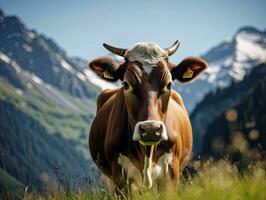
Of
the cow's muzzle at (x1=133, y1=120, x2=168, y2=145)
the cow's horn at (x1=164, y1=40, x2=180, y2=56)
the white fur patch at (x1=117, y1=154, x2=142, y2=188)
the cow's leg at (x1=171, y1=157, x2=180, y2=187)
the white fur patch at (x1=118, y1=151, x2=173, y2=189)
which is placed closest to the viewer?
the cow's muzzle at (x1=133, y1=120, x2=168, y2=145)

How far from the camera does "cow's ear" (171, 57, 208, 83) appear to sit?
9.17 metres

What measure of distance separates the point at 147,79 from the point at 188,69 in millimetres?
1472

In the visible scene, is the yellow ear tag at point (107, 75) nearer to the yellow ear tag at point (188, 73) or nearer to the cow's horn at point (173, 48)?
the cow's horn at point (173, 48)

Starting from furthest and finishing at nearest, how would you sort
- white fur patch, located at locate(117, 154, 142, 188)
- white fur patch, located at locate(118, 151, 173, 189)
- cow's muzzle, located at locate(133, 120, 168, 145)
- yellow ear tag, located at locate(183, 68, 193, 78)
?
1. yellow ear tag, located at locate(183, 68, 193, 78)
2. white fur patch, located at locate(117, 154, 142, 188)
3. white fur patch, located at locate(118, 151, 173, 189)
4. cow's muzzle, located at locate(133, 120, 168, 145)

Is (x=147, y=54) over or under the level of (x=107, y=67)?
over

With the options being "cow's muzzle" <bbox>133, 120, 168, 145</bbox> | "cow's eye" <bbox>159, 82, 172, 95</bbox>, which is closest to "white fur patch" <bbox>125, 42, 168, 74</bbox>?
"cow's eye" <bbox>159, 82, 172, 95</bbox>

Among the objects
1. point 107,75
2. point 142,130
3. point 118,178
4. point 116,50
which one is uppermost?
point 116,50

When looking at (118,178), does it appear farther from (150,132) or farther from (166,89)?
(166,89)

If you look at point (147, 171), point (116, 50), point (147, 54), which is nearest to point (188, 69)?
point (147, 54)

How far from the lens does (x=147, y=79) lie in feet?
26.6

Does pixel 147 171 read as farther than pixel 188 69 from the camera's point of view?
No

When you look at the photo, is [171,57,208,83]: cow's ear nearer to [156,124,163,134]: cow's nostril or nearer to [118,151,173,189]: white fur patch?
[118,151,173,189]: white fur patch

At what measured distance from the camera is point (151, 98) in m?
7.90

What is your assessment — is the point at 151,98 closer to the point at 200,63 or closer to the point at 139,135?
the point at 139,135
